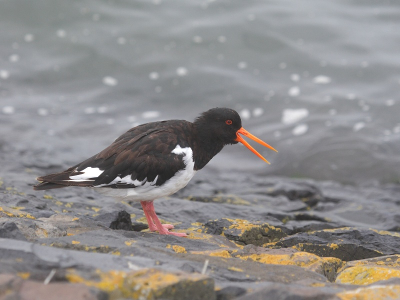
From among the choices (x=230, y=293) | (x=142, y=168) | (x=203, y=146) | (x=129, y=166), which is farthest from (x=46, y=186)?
(x=230, y=293)

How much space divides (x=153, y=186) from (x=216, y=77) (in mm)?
8705

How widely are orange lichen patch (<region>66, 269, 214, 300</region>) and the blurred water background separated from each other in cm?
599

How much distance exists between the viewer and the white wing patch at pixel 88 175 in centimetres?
493

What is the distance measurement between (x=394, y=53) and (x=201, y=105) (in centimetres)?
559

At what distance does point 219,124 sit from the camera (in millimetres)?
5676

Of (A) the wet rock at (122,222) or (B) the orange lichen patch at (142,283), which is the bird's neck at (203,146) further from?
(B) the orange lichen patch at (142,283)

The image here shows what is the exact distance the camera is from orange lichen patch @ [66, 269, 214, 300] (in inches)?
106

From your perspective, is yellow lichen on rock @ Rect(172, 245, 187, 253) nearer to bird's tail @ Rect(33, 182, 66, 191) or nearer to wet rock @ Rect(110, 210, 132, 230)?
wet rock @ Rect(110, 210, 132, 230)

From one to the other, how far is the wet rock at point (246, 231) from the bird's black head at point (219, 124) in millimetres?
946

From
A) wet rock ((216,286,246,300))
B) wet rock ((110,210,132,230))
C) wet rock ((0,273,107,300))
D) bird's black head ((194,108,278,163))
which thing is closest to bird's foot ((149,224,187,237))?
wet rock ((110,210,132,230))

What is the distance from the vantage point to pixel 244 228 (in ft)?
16.9

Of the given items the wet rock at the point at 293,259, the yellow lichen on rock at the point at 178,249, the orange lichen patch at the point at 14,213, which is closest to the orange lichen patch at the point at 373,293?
the wet rock at the point at 293,259

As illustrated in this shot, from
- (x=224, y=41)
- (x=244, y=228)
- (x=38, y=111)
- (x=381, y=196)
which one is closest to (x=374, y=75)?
(x=224, y=41)

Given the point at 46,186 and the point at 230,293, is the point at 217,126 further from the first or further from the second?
the point at 230,293
